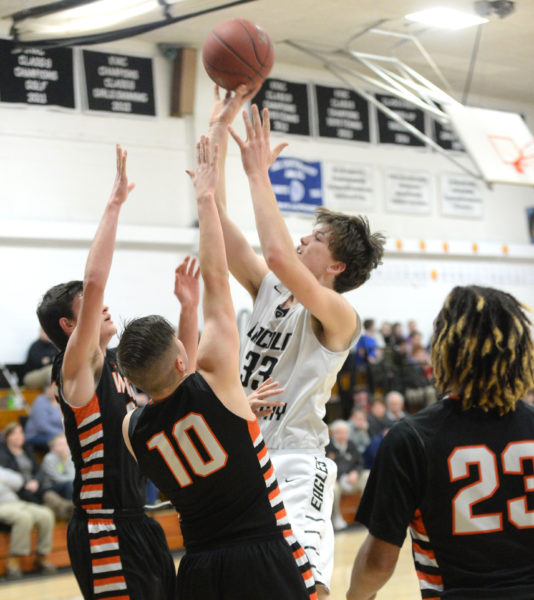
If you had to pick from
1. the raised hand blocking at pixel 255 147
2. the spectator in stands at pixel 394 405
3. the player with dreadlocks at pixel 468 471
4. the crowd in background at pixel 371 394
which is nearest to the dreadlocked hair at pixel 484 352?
the player with dreadlocks at pixel 468 471

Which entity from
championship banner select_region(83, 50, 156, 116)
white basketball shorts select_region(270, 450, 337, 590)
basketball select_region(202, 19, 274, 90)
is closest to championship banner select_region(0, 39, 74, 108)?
championship banner select_region(83, 50, 156, 116)

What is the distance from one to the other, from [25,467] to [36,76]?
5.07m

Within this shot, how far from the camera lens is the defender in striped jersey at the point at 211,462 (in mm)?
2908

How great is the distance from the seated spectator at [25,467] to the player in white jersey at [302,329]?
5.48 m

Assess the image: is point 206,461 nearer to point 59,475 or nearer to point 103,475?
point 103,475

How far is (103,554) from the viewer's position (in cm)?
381

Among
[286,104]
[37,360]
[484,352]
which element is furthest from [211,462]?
[286,104]

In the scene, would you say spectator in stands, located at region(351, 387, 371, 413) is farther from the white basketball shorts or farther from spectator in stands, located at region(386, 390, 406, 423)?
the white basketball shorts

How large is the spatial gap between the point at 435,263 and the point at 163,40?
5863 millimetres

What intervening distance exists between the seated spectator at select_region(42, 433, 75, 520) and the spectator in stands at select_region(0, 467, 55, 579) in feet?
0.92

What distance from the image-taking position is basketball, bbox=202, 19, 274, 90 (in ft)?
15.5

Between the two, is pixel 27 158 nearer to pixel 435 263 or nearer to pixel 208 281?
pixel 435 263

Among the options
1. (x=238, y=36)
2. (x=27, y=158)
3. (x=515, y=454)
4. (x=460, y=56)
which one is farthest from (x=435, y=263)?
(x=515, y=454)

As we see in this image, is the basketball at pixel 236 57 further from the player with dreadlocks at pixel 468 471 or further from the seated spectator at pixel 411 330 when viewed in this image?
the seated spectator at pixel 411 330
